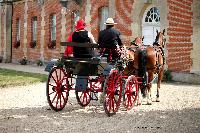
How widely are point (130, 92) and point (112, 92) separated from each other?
2.85 ft

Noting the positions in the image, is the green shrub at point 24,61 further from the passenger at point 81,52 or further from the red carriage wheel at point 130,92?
the red carriage wheel at point 130,92

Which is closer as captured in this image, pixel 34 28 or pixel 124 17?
pixel 124 17

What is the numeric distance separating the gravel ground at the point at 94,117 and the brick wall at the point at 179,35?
4.81 meters

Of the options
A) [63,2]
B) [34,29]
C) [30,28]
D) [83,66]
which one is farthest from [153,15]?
[30,28]

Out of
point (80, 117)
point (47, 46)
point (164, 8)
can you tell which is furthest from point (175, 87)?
point (47, 46)

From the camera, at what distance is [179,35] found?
17.2 m

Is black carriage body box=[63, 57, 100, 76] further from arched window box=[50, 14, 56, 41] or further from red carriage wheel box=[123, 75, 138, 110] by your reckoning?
arched window box=[50, 14, 56, 41]

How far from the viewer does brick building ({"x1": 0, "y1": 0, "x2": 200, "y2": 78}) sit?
16.9m

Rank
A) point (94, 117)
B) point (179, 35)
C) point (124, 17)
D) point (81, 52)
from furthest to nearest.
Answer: point (124, 17) < point (179, 35) < point (81, 52) < point (94, 117)

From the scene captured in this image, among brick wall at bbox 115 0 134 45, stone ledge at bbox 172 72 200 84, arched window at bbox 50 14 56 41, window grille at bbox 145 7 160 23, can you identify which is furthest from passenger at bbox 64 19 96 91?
arched window at bbox 50 14 56 41

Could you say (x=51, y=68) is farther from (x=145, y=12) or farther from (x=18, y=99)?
(x=145, y=12)

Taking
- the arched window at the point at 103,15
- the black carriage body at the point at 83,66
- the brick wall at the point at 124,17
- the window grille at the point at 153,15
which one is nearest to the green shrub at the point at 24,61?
the arched window at the point at 103,15

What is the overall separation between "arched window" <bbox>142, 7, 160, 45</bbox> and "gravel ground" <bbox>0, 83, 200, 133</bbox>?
22.7 feet

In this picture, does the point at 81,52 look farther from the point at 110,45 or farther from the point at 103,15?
the point at 103,15
